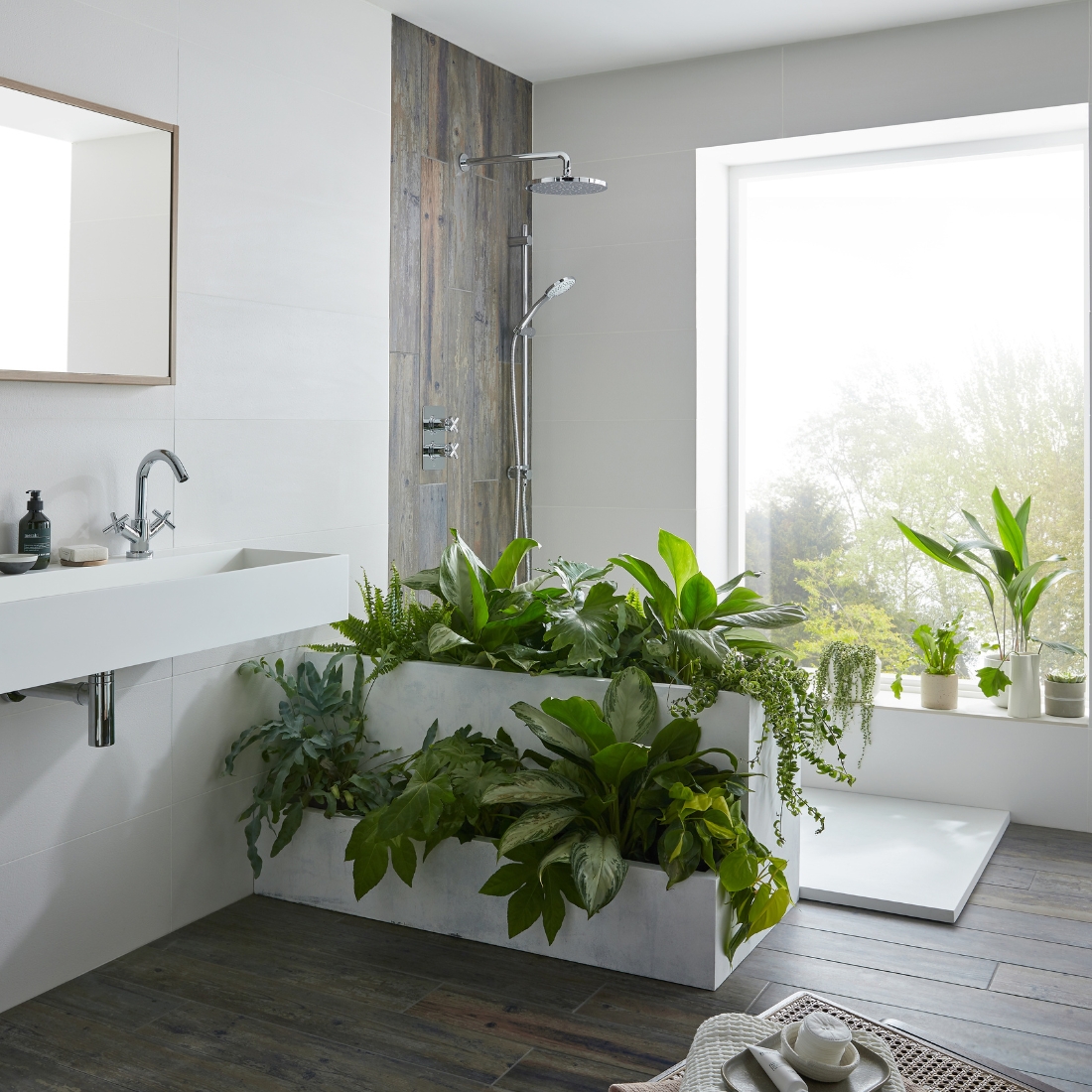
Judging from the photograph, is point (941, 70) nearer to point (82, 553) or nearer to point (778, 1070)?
point (82, 553)

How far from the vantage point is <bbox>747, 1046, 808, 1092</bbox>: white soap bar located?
149cm

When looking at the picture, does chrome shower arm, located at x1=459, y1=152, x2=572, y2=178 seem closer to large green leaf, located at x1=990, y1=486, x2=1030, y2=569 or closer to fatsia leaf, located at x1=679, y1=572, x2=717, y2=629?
fatsia leaf, located at x1=679, y1=572, x2=717, y2=629

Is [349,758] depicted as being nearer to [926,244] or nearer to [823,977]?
[823,977]

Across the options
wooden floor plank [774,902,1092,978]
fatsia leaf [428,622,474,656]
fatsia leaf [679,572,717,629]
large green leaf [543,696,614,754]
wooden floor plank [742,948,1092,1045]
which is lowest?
wooden floor plank [742,948,1092,1045]

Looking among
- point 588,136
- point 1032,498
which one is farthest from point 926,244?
point 588,136

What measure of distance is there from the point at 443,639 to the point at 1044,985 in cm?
157

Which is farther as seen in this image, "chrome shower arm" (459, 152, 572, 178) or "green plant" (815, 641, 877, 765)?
"chrome shower arm" (459, 152, 572, 178)

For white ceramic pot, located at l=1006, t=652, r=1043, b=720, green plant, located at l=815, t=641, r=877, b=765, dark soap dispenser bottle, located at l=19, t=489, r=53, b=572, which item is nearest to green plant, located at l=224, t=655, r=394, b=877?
dark soap dispenser bottle, located at l=19, t=489, r=53, b=572

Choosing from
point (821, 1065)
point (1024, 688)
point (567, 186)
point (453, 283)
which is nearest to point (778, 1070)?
point (821, 1065)

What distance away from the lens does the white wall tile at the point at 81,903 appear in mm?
2504

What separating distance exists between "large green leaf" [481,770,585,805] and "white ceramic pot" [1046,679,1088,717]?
1905 millimetres

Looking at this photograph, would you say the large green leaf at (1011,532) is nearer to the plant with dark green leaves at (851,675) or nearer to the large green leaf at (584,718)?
the plant with dark green leaves at (851,675)

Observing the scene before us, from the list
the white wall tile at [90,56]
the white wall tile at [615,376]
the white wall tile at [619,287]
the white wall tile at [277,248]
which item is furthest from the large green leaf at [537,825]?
the white wall tile at [619,287]

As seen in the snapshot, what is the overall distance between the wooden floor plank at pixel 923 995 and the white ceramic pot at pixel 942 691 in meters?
1.45
